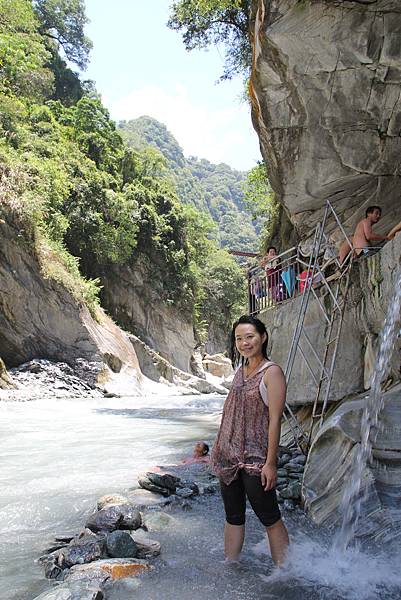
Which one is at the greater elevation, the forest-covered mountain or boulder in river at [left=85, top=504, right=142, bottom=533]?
the forest-covered mountain

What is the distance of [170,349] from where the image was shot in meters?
34.0

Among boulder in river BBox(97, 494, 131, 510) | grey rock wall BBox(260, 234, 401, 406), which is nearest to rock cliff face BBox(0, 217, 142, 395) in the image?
grey rock wall BBox(260, 234, 401, 406)

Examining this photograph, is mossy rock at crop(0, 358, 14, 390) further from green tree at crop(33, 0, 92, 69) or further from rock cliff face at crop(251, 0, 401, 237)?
green tree at crop(33, 0, 92, 69)

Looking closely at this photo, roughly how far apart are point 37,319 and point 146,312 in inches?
611

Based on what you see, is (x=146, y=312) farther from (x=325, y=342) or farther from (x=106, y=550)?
(x=106, y=550)

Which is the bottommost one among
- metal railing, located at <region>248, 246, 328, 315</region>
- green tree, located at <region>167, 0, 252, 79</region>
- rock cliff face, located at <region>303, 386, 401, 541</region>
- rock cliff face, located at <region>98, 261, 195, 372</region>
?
rock cliff face, located at <region>303, 386, 401, 541</region>

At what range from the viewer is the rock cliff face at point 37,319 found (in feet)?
56.9

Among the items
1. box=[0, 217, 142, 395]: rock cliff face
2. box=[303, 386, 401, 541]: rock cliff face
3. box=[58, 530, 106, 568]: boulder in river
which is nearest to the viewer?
box=[58, 530, 106, 568]: boulder in river

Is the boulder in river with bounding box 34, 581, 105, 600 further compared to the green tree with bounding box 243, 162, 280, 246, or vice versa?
the green tree with bounding box 243, 162, 280, 246

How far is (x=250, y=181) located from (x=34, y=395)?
1439 cm

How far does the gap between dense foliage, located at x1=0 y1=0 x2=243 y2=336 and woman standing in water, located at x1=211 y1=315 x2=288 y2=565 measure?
672 inches

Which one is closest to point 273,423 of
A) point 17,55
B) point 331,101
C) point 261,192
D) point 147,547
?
point 147,547

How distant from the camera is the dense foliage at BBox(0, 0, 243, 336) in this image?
2108 cm

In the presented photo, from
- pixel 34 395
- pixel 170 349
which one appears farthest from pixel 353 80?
pixel 170 349
